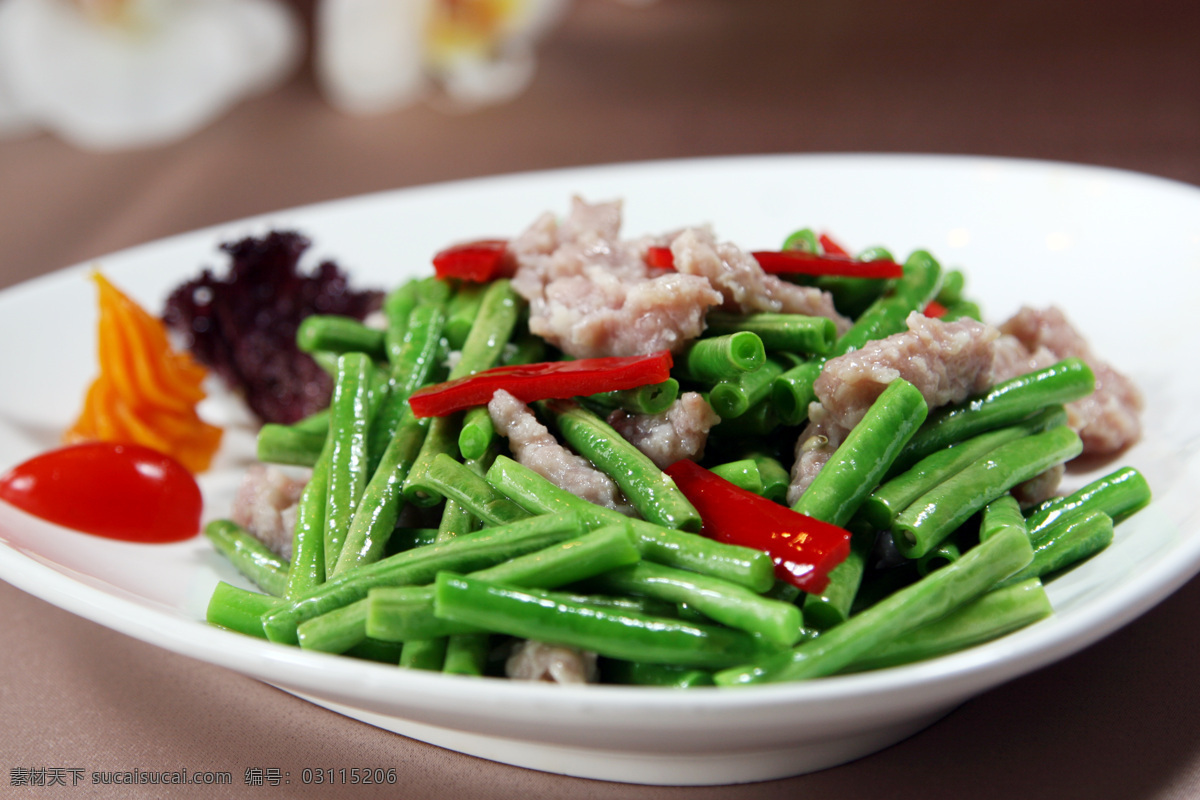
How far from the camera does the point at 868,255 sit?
12.4ft

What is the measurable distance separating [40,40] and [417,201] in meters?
3.20

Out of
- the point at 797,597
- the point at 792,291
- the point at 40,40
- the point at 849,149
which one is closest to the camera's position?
the point at 797,597

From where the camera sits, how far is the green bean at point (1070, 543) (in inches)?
112

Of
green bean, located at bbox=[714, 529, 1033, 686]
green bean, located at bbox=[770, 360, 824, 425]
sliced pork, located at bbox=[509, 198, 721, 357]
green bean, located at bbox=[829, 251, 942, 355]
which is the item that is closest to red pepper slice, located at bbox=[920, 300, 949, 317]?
green bean, located at bbox=[829, 251, 942, 355]

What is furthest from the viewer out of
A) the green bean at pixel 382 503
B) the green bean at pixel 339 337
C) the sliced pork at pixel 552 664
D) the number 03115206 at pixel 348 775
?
the green bean at pixel 339 337

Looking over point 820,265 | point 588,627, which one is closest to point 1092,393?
point 820,265

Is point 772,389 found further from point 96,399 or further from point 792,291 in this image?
point 96,399

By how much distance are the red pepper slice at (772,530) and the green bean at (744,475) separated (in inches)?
1.2

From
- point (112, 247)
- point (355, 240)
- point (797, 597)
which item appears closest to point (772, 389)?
point (797, 597)

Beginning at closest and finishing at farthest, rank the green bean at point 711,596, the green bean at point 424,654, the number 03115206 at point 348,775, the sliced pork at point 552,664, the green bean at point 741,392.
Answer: the green bean at point 711,596, the sliced pork at point 552,664, the green bean at point 424,654, the number 03115206 at point 348,775, the green bean at point 741,392

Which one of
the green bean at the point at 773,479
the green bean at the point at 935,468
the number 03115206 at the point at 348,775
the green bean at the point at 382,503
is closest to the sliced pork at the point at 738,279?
the green bean at the point at 773,479

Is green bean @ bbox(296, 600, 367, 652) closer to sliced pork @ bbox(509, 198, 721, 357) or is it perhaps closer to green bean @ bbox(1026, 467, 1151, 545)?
sliced pork @ bbox(509, 198, 721, 357)

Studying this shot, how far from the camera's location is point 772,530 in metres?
2.61

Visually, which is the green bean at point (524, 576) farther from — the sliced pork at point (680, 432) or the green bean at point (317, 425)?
the green bean at point (317, 425)
